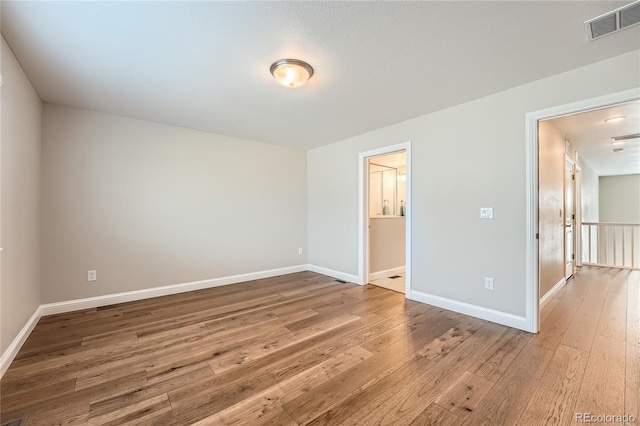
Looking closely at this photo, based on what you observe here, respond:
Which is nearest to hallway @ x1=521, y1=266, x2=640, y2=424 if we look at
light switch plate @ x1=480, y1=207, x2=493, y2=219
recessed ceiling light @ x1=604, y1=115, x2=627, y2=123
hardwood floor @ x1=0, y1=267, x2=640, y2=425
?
hardwood floor @ x1=0, y1=267, x2=640, y2=425

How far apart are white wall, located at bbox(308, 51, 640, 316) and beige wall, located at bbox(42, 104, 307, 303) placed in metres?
2.35

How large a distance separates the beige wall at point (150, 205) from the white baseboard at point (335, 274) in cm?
57

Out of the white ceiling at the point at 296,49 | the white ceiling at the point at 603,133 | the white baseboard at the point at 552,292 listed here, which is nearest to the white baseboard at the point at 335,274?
the white baseboard at the point at 552,292

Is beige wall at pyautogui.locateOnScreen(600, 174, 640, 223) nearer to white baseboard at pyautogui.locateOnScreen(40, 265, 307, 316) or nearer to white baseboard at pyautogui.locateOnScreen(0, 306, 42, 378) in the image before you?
white baseboard at pyautogui.locateOnScreen(40, 265, 307, 316)

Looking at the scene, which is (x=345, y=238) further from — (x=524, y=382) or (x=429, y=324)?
(x=524, y=382)

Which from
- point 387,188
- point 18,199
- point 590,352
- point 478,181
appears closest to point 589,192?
point 387,188

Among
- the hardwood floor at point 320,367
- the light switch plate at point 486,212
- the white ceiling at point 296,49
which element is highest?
the white ceiling at point 296,49

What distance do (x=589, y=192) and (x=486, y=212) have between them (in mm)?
6390

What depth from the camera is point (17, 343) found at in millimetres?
2172

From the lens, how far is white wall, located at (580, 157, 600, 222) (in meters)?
5.97

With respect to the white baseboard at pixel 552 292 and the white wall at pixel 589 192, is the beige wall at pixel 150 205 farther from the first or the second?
the white wall at pixel 589 192

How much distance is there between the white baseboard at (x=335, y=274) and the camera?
4.33 m

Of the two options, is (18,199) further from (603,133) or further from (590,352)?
(603,133)

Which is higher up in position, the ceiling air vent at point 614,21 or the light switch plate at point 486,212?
the ceiling air vent at point 614,21
